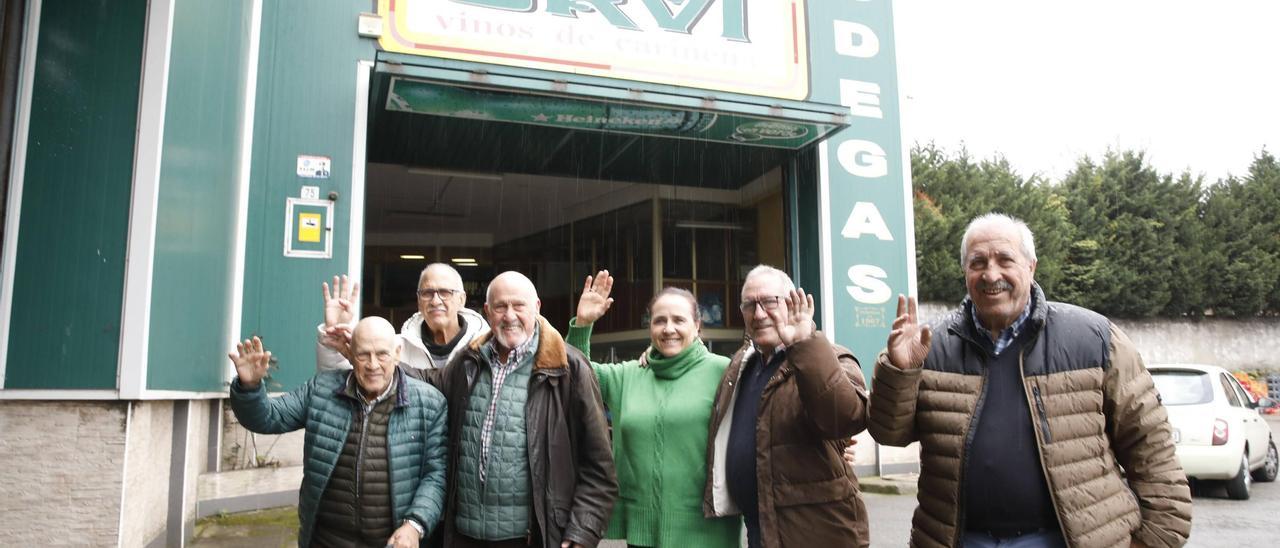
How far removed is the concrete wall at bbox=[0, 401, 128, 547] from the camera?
3363 mm

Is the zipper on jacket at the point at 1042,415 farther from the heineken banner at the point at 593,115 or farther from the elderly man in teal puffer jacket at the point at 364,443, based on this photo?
the heineken banner at the point at 593,115

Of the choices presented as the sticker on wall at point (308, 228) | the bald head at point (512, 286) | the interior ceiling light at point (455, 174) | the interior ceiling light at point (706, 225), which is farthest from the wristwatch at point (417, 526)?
the interior ceiling light at point (706, 225)

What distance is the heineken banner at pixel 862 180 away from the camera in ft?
31.2

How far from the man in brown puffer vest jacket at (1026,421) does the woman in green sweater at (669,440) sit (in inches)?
28.3

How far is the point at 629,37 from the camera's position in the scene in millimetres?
8758

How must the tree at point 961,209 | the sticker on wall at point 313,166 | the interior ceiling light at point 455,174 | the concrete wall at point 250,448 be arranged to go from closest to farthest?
the concrete wall at point 250,448 → the sticker on wall at point 313,166 → the interior ceiling light at point 455,174 → the tree at point 961,209

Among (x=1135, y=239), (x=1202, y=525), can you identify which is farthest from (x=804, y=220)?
(x=1135, y=239)

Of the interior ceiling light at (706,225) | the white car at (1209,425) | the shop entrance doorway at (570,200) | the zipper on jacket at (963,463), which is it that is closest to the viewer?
the zipper on jacket at (963,463)

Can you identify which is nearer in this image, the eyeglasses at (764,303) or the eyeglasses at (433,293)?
the eyeglasses at (764,303)

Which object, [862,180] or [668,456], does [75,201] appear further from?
[862,180]

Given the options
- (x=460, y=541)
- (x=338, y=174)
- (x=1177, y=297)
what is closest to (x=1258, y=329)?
(x=1177, y=297)

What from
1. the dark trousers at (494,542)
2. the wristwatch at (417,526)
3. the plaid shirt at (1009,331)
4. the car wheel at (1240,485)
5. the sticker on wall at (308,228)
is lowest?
the car wheel at (1240,485)

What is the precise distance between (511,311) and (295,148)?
546 centimetres

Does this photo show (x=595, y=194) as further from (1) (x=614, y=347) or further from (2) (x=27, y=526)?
(2) (x=27, y=526)
